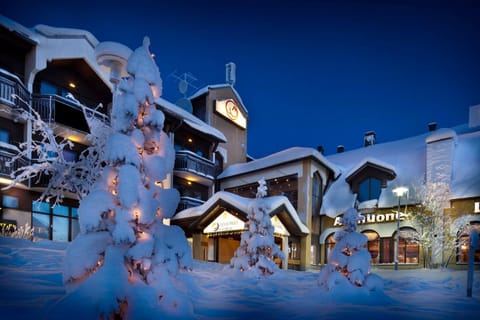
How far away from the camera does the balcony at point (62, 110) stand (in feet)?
55.9

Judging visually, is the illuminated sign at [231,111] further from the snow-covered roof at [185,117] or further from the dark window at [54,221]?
the dark window at [54,221]

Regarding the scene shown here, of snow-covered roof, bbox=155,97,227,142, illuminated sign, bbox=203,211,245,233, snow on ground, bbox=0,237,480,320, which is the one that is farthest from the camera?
snow-covered roof, bbox=155,97,227,142

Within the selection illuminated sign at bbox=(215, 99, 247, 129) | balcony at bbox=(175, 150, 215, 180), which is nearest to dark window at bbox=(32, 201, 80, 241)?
balcony at bbox=(175, 150, 215, 180)

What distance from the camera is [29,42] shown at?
16.8 meters

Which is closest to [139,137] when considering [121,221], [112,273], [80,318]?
[121,221]

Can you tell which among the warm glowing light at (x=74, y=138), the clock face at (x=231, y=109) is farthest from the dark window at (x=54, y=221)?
the clock face at (x=231, y=109)

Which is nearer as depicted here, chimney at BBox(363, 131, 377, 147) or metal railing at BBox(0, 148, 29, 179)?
metal railing at BBox(0, 148, 29, 179)

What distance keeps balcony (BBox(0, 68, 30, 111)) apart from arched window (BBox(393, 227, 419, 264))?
22.9 meters

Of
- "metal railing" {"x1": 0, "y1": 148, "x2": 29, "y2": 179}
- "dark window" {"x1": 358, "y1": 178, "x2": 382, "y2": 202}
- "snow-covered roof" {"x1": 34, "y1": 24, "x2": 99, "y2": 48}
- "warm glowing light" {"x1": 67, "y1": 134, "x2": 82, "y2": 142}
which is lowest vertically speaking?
"dark window" {"x1": 358, "y1": 178, "x2": 382, "y2": 202}

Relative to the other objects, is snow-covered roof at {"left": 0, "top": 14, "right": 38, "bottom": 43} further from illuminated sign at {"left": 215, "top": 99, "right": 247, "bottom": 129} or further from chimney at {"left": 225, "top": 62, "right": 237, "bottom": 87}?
chimney at {"left": 225, "top": 62, "right": 237, "bottom": 87}

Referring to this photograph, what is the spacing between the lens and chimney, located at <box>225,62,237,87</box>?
107 ft

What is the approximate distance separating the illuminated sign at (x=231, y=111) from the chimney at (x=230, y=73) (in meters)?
2.58

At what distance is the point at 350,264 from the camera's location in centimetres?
1152

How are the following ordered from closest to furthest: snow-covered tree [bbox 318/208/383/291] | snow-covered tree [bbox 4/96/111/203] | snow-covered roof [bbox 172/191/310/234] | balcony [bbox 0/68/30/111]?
snow-covered tree [bbox 318/208/383/291], snow-covered tree [bbox 4/96/111/203], balcony [bbox 0/68/30/111], snow-covered roof [bbox 172/191/310/234]
